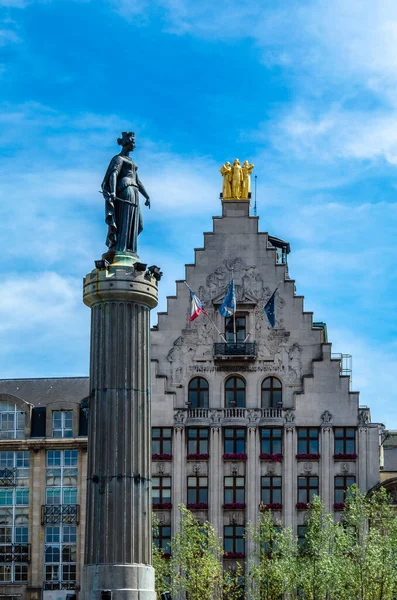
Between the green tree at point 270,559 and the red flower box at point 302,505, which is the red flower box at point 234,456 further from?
the red flower box at point 302,505

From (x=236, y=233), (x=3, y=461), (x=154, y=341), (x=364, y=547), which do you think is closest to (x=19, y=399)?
(x=3, y=461)

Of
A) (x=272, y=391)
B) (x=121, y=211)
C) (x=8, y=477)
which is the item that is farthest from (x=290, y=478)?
(x=121, y=211)

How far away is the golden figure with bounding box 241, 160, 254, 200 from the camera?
8231 centimetres

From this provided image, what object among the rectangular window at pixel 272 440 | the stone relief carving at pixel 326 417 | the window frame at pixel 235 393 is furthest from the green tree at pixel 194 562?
the stone relief carving at pixel 326 417

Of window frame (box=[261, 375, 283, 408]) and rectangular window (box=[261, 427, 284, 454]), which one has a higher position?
window frame (box=[261, 375, 283, 408])

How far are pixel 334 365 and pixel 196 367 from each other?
7.61 metres

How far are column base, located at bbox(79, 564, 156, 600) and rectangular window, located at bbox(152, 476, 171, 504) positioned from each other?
4299cm

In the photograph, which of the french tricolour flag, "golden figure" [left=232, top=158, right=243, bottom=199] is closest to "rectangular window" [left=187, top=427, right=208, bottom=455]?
the french tricolour flag

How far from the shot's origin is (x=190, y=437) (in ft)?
261

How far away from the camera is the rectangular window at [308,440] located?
7900 centimetres

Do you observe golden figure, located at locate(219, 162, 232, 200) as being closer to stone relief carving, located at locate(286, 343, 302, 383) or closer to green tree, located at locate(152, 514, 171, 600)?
stone relief carving, located at locate(286, 343, 302, 383)

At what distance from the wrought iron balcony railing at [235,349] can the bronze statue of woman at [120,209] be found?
41.4 metres

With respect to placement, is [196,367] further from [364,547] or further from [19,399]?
[364,547]

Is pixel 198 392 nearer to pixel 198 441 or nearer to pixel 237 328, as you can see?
pixel 198 441
